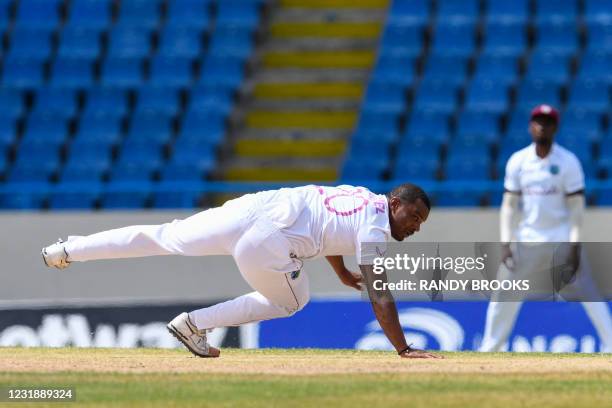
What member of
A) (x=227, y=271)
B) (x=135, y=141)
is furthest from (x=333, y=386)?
(x=135, y=141)

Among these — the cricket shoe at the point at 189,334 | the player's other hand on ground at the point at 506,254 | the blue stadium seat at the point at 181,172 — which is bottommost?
the cricket shoe at the point at 189,334

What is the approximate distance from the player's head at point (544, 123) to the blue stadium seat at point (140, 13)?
9.88 metres

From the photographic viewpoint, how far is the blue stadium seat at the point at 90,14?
67.6 ft

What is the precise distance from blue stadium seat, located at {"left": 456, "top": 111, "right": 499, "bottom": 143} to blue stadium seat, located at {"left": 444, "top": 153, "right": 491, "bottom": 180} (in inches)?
19.3

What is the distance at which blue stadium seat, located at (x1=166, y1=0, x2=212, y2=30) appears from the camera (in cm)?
2033

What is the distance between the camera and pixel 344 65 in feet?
65.7

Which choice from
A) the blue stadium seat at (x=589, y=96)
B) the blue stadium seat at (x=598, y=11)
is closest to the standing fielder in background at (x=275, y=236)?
the blue stadium seat at (x=589, y=96)

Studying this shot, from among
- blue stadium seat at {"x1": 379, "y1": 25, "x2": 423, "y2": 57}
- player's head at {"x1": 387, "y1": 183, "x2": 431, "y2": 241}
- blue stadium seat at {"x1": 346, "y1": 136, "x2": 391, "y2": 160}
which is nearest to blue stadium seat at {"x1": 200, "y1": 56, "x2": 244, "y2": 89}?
blue stadium seat at {"x1": 379, "y1": 25, "x2": 423, "y2": 57}

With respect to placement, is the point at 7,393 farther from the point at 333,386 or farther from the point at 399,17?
the point at 399,17

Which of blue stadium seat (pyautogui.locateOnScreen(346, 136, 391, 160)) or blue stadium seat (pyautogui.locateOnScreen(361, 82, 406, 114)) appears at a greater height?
blue stadium seat (pyautogui.locateOnScreen(361, 82, 406, 114))

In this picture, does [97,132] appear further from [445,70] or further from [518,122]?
[518,122]

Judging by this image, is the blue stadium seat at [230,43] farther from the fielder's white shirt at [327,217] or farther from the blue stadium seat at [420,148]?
the fielder's white shirt at [327,217]

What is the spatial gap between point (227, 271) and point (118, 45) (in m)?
5.50

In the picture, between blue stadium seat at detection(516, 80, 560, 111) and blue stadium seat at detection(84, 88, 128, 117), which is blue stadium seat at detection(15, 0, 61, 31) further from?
blue stadium seat at detection(516, 80, 560, 111)
